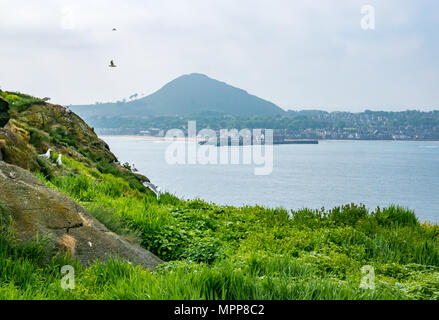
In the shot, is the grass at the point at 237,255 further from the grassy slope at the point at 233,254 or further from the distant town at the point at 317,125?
the distant town at the point at 317,125

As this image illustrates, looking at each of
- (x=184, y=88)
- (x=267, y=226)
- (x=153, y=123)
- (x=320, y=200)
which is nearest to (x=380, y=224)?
(x=267, y=226)

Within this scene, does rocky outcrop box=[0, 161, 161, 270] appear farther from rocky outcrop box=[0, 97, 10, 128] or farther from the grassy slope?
rocky outcrop box=[0, 97, 10, 128]

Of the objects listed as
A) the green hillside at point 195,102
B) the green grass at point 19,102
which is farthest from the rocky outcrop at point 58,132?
the green hillside at point 195,102

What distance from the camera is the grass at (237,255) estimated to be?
170 inches

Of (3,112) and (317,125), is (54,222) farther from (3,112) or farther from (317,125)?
(317,125)

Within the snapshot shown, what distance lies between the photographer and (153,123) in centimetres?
11025

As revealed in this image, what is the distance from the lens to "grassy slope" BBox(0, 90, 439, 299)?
14.2 ft

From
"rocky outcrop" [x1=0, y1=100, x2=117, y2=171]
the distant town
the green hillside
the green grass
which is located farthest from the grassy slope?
the green hillside

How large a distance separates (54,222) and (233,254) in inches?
115

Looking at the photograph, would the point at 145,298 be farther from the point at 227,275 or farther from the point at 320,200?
the point at 320,200

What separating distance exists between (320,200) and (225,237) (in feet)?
123

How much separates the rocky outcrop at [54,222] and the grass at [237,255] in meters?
0.40

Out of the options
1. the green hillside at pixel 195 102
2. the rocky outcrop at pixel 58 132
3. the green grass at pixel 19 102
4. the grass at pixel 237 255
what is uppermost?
the green hillside at pixel 195 102

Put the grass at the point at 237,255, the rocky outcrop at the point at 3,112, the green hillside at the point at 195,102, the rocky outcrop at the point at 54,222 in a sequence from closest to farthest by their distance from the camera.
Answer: the grass at the point at 237,255
the rocky outcrop at the point at 54,222
the rocky outcrop at the point at 3,112
the green hillside at the point at 195,102
